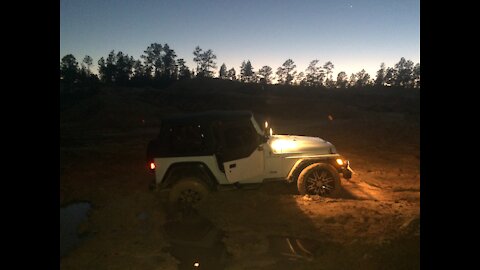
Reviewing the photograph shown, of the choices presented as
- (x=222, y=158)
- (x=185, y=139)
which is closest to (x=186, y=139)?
(x=185, y=139)

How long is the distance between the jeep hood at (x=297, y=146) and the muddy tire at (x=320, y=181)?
1.12 feet

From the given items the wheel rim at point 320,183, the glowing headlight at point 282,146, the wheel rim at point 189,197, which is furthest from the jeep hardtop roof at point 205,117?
the wheel rim at point 320,183

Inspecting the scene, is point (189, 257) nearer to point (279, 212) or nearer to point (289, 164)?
point (279, 212)

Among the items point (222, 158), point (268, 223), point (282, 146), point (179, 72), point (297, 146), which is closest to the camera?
point (268, 223)

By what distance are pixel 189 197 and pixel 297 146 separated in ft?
8.52

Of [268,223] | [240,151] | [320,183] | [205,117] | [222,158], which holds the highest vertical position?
[205,117]

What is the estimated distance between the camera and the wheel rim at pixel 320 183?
23.8 ft

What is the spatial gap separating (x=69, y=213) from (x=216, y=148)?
3.64 metres

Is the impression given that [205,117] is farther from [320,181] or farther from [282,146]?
[320,181]

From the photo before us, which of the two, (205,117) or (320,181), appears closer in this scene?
(205,117)

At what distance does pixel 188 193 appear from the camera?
6.98 m

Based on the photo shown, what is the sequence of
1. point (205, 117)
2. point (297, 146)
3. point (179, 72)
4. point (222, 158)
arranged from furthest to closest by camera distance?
point (179, 72) → point (297, 146) → point (205, 117) → point (222, 158)

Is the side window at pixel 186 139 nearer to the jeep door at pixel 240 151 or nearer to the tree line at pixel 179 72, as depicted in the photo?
the jeep door at pixel 240 151
